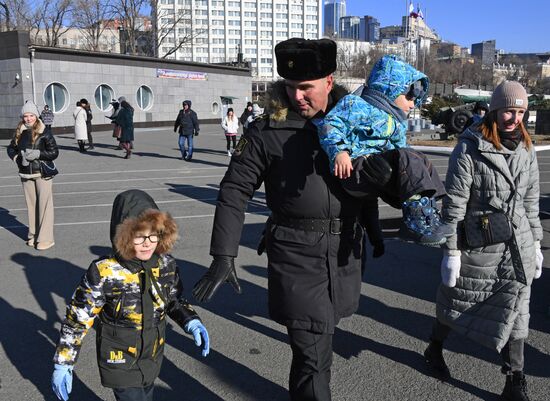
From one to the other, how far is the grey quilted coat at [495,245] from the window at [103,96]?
30317mm

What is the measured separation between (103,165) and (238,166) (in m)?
14.6

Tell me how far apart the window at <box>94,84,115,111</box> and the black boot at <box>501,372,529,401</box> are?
30648mm

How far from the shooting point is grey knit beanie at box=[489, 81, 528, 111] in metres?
3.23

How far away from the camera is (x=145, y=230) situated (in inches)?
108

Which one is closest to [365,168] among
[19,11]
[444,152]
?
[444,152]

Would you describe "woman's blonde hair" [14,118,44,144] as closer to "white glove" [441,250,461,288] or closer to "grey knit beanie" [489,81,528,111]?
"white glove" [441,250,461,288]

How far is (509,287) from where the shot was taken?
3.32 m

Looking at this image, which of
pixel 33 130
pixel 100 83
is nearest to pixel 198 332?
pixel 33 130

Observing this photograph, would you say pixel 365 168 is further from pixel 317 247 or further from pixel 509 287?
pixel 509 287

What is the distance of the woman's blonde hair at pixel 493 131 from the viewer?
10.7 feet

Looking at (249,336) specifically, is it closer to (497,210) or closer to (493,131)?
(497,210)

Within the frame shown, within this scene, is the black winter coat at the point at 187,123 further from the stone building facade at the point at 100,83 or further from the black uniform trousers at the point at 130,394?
the black uniform trousers at the point at 130,394

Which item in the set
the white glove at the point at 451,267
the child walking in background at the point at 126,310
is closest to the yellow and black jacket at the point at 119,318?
the child walking in background at the point at 126,310

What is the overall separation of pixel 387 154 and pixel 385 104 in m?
0.29
